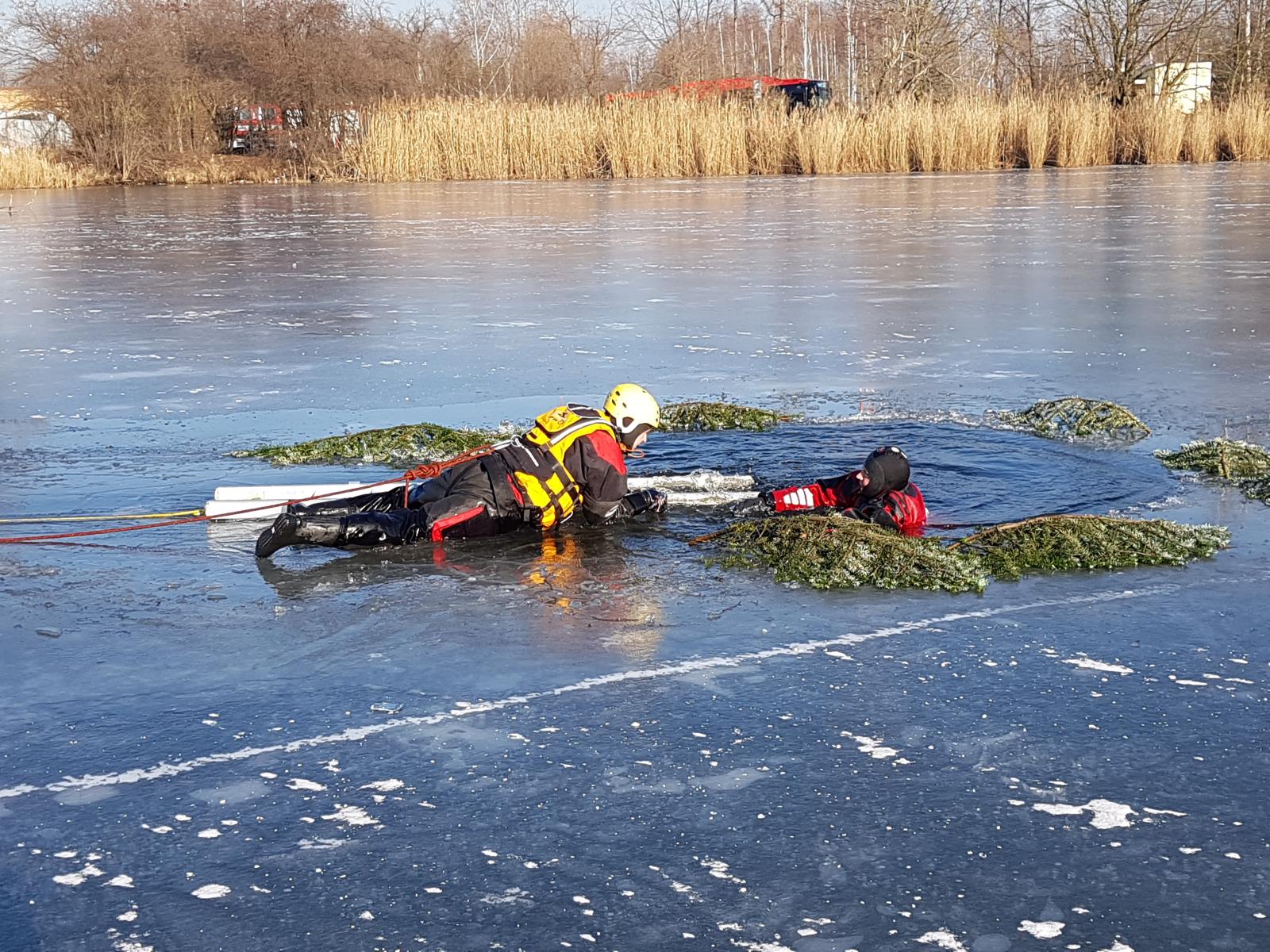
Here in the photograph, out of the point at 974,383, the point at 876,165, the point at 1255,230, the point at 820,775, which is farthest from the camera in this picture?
the point at 876,165

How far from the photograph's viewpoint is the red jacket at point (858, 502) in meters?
6.70

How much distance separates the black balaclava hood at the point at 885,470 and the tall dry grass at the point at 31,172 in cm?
3599

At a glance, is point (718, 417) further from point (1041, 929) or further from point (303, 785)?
point (1041, 929)

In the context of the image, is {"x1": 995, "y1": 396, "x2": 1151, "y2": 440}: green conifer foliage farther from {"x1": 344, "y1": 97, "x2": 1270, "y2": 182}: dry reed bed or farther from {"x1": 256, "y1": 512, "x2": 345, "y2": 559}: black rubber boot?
{"x1": 344, "y1": 97, "x2": 1270, "y2": 182}: dry reed bed

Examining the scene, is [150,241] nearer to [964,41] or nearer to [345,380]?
[345,380]

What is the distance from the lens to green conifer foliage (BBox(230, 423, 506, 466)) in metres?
8.39

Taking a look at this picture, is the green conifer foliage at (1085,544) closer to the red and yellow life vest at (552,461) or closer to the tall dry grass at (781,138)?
the red and yellow life vest at (552,461)

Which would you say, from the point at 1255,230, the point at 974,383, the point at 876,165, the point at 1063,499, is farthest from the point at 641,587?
the point at 876,165

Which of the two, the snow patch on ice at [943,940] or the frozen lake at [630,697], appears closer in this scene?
the snow patch on ice at [943,940]

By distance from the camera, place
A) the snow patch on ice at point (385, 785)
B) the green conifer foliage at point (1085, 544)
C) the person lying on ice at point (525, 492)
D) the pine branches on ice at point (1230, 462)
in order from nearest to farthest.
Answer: the snow patch on ice at point (385, 785) < the green conifer foliage at point (1085, 544) < the person lying on ice at point (525, 492) < the pine branches on ice at point (1230, 462)

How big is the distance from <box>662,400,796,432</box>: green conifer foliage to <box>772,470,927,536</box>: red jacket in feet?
5.82

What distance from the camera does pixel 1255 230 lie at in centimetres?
1895

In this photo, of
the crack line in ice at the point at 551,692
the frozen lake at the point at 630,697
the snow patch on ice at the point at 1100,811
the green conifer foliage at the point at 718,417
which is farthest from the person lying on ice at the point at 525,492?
the snow patch on ice at the point at 1100,811

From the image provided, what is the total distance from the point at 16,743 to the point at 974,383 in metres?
7.24
